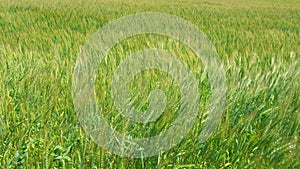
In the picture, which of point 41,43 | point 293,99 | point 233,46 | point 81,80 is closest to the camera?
point 293,99

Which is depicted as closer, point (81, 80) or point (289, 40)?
point (81, 80)

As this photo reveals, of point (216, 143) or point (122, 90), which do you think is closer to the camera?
point (216, 143)

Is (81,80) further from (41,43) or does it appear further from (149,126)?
(41,43)

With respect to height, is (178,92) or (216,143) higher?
(178,92)

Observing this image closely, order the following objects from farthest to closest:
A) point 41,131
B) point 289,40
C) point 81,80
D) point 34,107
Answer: point 289,40 < point 81,80 < point 34,107 < point 41,131

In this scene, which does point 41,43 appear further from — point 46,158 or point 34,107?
point 46,158

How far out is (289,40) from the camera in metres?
3.71

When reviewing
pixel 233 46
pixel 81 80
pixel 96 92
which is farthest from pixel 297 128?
pixel 233 46

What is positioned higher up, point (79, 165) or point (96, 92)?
point (96, 92)

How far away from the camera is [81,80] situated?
5.44 ft

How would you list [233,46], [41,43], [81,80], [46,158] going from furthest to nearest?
[233,46], [41,43], [81,80], [46,158]

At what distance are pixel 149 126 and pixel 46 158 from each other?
0.39 meters

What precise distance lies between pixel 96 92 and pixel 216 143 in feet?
2.11

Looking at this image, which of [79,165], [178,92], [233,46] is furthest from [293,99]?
[233,46]
